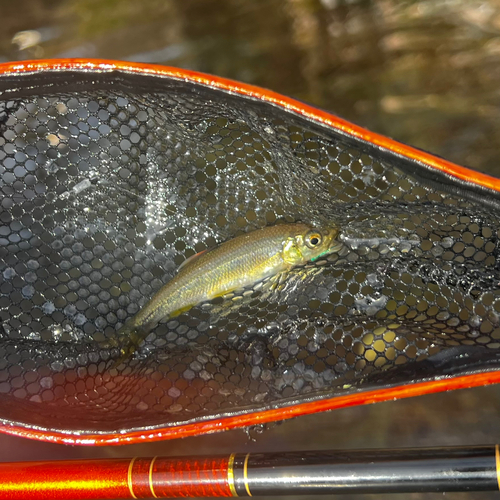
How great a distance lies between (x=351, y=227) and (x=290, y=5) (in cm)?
213

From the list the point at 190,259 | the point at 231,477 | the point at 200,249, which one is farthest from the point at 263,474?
the point at 200,249

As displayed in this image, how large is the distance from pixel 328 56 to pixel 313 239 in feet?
6.08

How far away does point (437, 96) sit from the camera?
10.2 ft

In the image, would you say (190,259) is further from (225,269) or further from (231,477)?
(231,477)

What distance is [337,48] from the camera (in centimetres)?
323

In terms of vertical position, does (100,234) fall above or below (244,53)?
below

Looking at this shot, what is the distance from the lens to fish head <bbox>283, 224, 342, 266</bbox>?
2049 mm

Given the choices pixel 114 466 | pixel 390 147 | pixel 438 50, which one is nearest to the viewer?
pixel 390 147

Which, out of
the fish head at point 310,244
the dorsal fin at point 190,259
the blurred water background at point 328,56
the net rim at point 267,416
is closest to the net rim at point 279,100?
the fish head at point 310,244

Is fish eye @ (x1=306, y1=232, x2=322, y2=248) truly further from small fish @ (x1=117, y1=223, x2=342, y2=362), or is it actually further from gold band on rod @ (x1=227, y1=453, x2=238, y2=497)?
gold band on rod @ (x1=227, y1=453, x2=238, y2=497)

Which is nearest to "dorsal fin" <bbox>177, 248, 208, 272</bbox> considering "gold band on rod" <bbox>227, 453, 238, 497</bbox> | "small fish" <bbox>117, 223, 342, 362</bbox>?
"small fish" <bbox>117, 223, 342, 362</bbox>

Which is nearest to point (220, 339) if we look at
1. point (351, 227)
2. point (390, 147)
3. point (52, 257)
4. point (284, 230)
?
point (284, 230)

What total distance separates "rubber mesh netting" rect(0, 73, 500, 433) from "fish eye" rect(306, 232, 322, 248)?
0.12 m

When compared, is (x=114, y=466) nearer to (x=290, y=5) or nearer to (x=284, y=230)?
(x=284, y=230)
